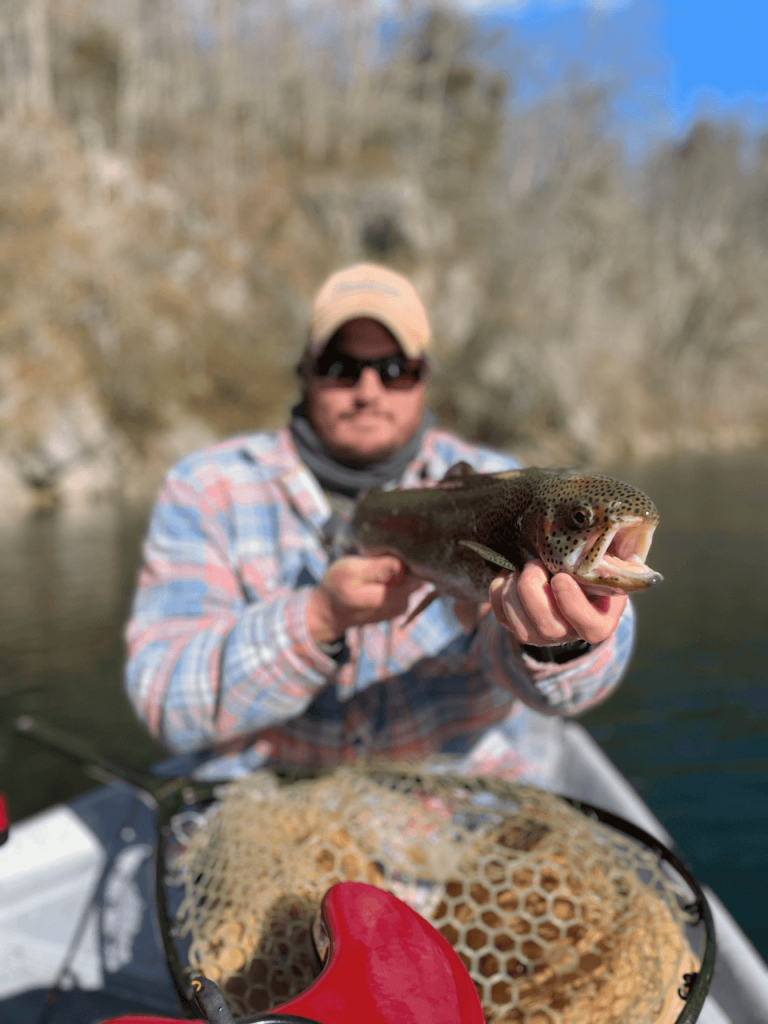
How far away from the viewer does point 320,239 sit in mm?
40469

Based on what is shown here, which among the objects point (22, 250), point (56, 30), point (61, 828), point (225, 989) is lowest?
point (61, 828)

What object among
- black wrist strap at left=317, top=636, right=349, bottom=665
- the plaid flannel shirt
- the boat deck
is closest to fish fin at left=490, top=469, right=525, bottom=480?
the plaid flannel shirt

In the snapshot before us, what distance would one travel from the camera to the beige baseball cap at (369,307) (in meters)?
2.68

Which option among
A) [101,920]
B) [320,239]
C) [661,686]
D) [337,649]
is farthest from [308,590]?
[320,239]

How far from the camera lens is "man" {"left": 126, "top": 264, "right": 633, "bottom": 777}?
2.33 m

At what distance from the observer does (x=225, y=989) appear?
1.88 m

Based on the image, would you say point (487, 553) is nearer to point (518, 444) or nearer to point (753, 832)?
point (753, 832)

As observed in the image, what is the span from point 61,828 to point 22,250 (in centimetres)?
3174

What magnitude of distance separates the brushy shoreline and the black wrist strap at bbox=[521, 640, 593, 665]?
24.8 m

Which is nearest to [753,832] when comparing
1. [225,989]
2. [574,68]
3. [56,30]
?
[225,989]

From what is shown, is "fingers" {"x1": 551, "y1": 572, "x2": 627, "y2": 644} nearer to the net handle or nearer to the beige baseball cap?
the net handle

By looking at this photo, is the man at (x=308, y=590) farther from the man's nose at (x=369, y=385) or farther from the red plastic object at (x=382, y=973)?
the red plastic object at (x=382, y=973)

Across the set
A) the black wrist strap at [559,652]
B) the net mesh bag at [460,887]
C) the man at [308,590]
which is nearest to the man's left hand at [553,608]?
the black wrist strap at [559,652]

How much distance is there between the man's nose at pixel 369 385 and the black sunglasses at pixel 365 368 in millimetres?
12
